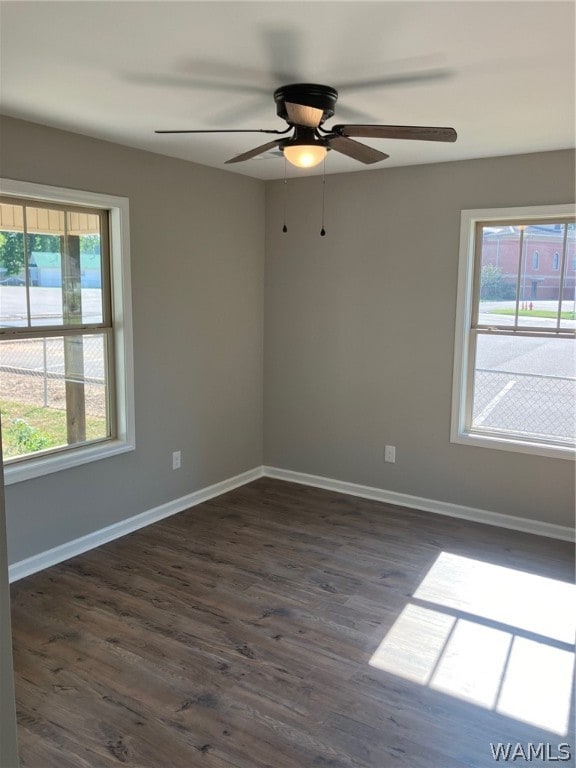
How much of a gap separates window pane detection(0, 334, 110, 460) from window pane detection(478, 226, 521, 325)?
8.51 ft

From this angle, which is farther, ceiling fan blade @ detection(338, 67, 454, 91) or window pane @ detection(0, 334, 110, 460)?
window pane @ detection(0, 334, 110, 460)

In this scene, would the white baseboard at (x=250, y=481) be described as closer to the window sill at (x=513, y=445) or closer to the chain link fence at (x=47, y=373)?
the window sill at (x=513, y=445)

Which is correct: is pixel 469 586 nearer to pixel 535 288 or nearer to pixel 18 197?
pixel 535 288

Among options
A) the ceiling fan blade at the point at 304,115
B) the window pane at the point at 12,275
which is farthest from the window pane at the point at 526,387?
the window pane at the point at 12,275

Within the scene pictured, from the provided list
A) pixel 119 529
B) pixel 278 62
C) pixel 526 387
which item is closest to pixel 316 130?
pixel 278 62

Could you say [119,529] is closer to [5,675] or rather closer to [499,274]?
[5,675]

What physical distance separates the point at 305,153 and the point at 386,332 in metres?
2.14

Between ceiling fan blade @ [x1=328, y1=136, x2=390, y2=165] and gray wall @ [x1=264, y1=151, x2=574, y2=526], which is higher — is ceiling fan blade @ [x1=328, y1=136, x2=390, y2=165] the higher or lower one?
the higher one

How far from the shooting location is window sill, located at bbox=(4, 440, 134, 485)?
3361 millimetres

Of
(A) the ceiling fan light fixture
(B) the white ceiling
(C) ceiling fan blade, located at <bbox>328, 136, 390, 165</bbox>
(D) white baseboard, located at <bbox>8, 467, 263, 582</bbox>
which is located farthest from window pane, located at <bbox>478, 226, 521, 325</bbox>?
(D) white baseboard, located at <bbox>8, 467, 263, 582</bbox>

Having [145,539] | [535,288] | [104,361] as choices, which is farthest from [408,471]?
[104,361]

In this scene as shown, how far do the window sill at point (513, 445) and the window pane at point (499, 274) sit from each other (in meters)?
0.80

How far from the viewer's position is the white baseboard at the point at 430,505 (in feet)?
13.4

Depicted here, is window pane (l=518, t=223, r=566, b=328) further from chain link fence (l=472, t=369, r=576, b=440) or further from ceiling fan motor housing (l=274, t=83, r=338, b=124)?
ceiling fan motor housing (l=274, t=83, r=338, b=124)
